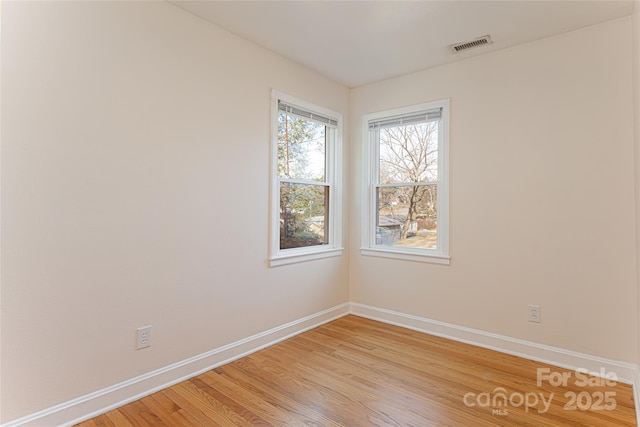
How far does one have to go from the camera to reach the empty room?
1.84 metres

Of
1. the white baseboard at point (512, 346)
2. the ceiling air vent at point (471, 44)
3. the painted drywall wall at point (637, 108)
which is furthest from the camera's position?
the ceiling air vent at point (471, 44)

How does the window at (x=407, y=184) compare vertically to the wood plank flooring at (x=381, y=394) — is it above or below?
above

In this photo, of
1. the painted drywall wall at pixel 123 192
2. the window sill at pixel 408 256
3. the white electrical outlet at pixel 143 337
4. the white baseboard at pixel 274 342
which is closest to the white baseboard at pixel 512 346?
the white baseboard at pixel 274 342

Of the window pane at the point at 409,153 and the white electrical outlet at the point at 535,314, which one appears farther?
the window pane at the point at 409,153

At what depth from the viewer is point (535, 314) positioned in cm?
274

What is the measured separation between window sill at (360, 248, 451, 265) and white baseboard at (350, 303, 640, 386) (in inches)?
22.5

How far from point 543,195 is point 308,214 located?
2060 mm

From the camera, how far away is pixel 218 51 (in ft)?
8.46

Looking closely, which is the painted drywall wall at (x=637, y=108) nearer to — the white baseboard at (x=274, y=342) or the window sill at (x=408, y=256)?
the white baseboard at (x=274, y=342)

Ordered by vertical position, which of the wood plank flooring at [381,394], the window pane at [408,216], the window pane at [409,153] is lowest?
the wood plank flooring at [381,394]

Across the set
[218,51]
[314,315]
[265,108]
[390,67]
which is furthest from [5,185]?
[390,67]

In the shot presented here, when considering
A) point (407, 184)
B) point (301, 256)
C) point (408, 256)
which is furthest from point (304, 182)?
point (408, 256)

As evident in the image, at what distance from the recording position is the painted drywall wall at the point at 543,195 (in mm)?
2422

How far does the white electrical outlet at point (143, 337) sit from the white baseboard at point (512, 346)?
2.27 metres
